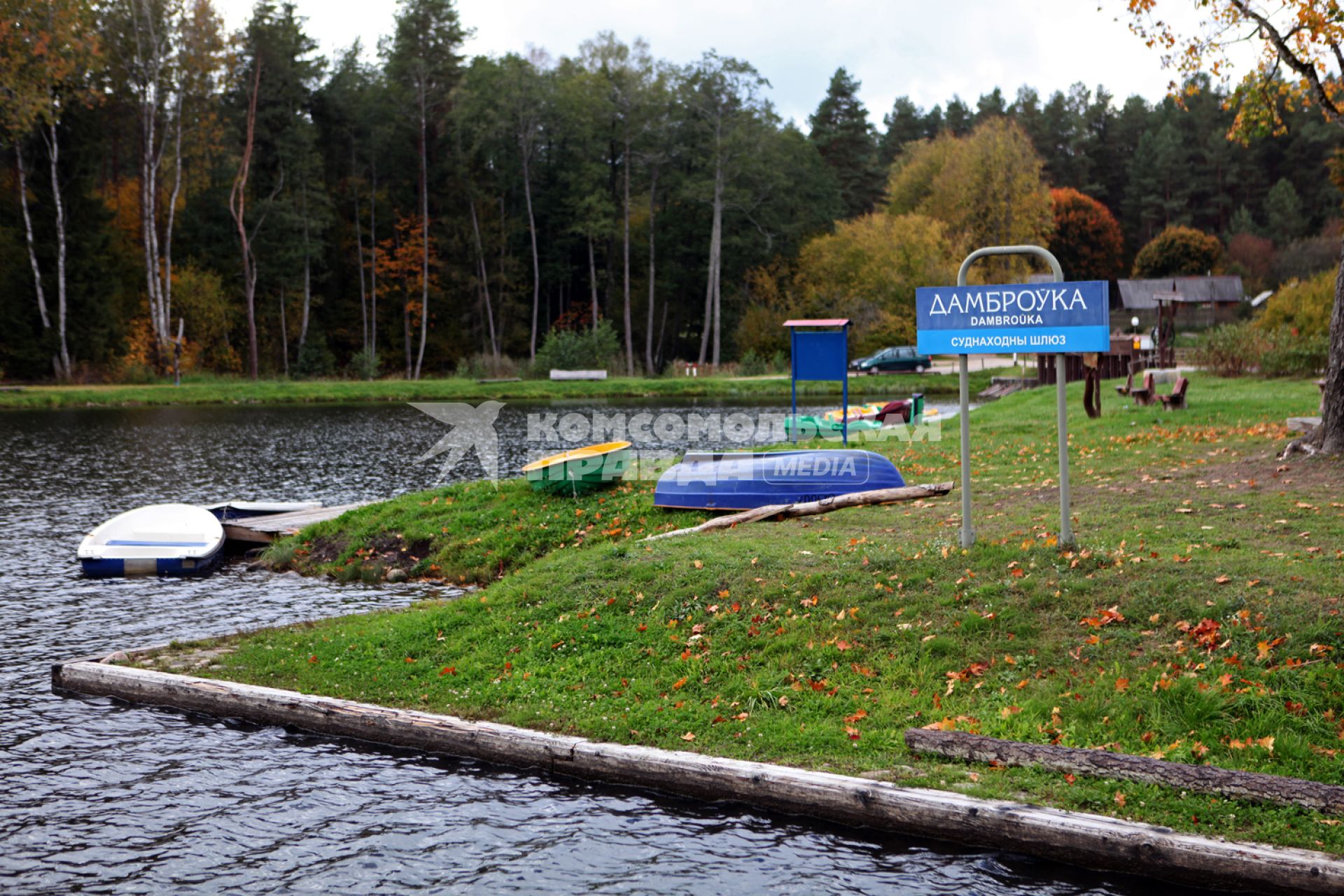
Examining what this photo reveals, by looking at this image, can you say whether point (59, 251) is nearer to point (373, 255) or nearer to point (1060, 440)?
point (373, 255)

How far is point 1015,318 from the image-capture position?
36.7 feet

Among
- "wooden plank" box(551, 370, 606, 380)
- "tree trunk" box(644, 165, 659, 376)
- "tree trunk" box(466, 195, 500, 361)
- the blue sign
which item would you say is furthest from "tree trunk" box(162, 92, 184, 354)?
the blue sign

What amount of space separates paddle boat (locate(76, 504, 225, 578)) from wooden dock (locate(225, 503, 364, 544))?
2.59ft

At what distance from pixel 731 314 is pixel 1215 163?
69261 mm

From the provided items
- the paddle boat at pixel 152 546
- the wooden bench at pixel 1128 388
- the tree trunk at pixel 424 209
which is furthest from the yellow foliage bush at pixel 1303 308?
the tree trunk at pixel 424 209

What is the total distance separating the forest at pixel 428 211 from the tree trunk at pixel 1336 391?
5459 cm

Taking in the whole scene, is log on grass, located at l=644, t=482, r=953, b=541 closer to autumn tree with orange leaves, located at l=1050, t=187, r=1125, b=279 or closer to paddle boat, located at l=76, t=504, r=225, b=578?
paddle boat, located at l=76, t=504, r=225, b=578

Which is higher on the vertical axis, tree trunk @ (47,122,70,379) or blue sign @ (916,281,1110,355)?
tree trunk @ (47,122,70,379)

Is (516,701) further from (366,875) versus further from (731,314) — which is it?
(731,314)

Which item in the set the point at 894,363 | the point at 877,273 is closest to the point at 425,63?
the point at 877,273

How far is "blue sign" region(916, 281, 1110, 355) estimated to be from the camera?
10.8 meters

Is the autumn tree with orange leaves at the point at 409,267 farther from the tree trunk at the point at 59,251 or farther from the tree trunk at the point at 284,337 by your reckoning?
the tree trunk at the point at 59,251

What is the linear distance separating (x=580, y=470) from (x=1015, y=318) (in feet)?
30.6

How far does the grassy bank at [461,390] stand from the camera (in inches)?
2120
